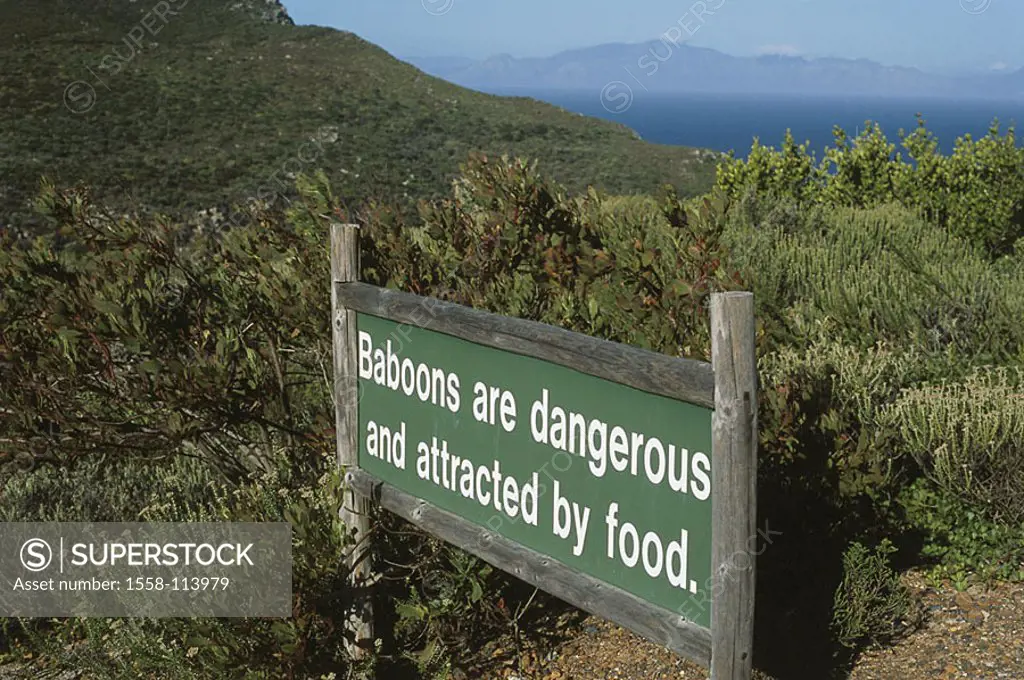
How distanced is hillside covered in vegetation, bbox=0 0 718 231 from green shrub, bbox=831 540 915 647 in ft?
76.4

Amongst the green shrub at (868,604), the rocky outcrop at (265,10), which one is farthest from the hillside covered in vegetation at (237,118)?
the green shrub at (868,604)

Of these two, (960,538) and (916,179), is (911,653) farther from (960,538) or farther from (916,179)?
(916,179)

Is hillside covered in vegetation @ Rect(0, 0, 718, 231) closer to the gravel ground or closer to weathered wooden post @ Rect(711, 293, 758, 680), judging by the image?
the gravel ground

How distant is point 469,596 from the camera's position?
157 inches

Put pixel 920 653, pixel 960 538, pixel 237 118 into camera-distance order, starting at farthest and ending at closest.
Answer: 1. pixel 237 118
2. pixel 960 538
3. pixel 920 653

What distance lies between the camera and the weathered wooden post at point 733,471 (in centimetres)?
228

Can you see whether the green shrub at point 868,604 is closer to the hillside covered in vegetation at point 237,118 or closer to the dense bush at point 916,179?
the dense bush at point 916,179

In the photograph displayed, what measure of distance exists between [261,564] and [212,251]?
7.99 feet

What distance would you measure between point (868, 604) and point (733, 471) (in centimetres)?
202

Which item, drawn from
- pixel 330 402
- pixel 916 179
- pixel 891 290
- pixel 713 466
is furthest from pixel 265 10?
pixel 713 466

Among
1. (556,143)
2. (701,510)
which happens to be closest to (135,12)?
(556,143)

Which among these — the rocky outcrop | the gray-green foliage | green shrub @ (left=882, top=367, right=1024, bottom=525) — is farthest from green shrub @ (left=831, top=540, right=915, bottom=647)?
the rocky outcrop

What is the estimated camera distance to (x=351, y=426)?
3.54 meters

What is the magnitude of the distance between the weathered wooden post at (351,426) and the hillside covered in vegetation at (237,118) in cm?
2321
